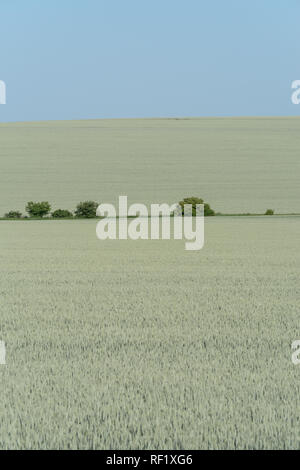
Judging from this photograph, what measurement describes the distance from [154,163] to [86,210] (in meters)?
19.0

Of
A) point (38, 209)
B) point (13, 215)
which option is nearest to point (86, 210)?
point (38, 209)

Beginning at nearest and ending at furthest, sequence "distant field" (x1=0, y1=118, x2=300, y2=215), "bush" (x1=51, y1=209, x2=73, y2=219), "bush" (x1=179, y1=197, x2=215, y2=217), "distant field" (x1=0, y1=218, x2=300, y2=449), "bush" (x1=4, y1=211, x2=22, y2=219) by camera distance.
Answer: "distant field" (x1=0, y1=218, x2=300, y2=449) → "bush" (x1=179, y1=197, x2=215, y2=217) → "bush" (x1=51, y1=209, x2=73, y2=219) → "bush" (x1=4, y1=211, x2=22, y2=219) → "distant field" (x1=0, y1=118, x2=300, y2=215)

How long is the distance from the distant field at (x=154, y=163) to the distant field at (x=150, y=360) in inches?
1150

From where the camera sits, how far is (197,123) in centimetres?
7919

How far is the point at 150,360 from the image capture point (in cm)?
584

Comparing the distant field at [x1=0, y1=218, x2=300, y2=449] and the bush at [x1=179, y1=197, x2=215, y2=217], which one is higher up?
the bush at [x1=179, y1=197, x2=215, y2=217]

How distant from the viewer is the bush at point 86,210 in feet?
122

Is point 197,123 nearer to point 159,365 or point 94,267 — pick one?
point 94,267

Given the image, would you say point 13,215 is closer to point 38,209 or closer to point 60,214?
point 38,209

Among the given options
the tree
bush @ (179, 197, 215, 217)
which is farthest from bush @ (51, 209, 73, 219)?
bush @ (179, 197, 215, 217)

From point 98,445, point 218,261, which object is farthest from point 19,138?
point 98,445

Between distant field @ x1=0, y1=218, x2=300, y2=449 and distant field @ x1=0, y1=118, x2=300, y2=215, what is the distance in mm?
29201

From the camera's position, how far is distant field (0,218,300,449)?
4121mm

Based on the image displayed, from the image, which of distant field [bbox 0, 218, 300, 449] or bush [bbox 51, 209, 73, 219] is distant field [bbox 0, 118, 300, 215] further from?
distant field [bbox 0, 218, 300, 449]
